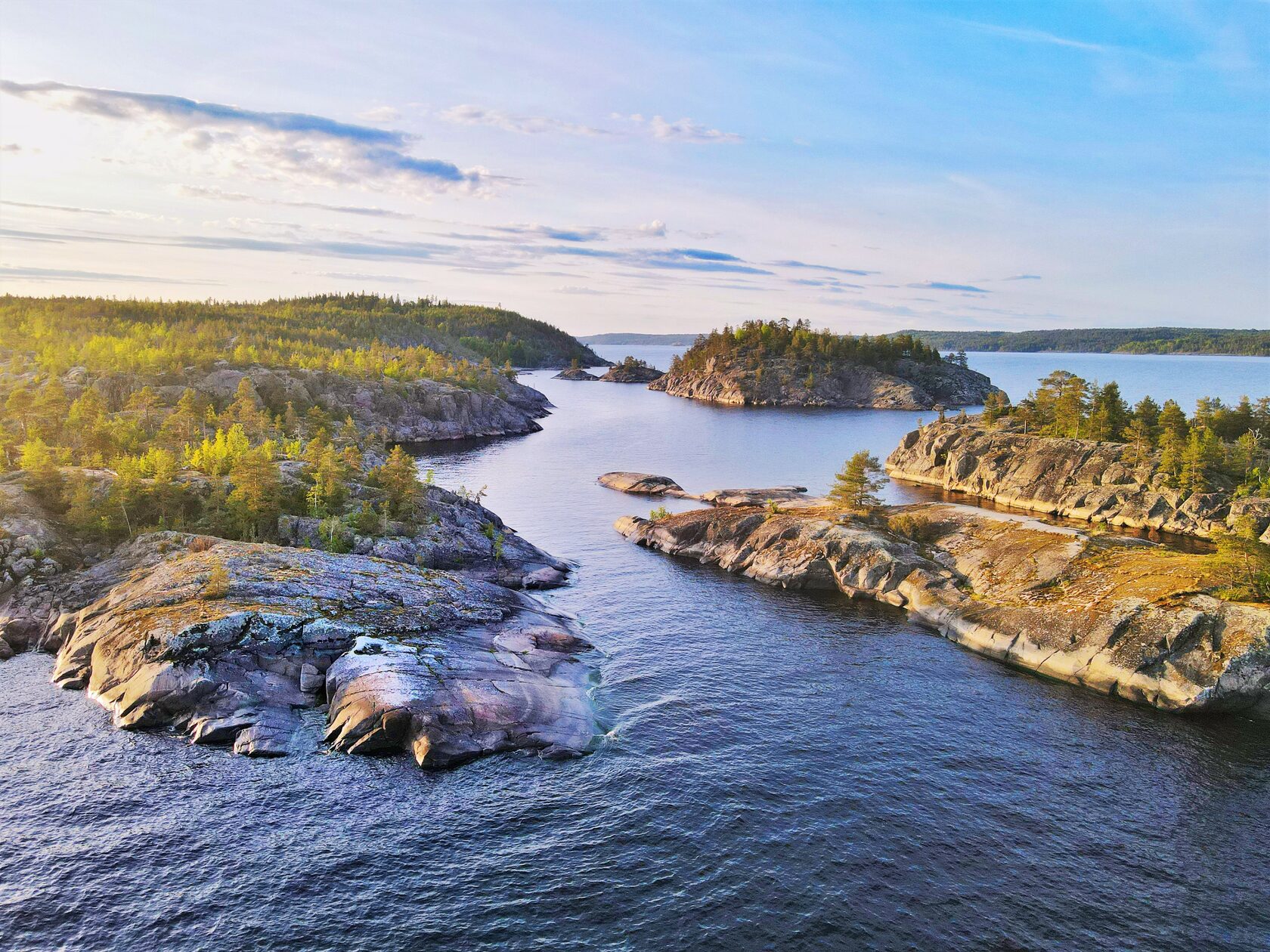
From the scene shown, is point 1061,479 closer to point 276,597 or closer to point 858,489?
point 858,489

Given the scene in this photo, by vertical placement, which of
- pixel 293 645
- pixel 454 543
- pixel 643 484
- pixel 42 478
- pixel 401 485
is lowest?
pixel 293 645

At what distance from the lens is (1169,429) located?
97938 mm

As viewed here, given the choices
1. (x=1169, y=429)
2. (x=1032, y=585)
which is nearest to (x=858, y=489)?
(x=1032, y=585)

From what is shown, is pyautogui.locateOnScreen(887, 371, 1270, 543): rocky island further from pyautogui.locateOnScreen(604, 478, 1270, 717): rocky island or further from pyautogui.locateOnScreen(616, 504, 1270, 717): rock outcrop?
pyautogui.locateOnScreen(616, 504, 1270, 717): rock outcrop

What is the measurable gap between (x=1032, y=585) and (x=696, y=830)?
126ft

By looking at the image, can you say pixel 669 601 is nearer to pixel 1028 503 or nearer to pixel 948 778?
pixel 948 778

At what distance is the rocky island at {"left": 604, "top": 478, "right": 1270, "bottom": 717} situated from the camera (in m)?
45.0

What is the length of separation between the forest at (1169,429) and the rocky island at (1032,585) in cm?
3626

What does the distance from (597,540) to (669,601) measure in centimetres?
2191

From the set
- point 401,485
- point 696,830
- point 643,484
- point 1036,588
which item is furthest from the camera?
point 643,484

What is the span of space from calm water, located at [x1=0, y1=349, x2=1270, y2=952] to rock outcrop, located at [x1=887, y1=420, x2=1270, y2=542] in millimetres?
54764

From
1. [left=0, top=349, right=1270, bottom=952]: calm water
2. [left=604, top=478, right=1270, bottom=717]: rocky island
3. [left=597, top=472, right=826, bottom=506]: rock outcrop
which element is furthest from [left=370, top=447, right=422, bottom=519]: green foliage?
[left=597, top=472, right=826, bottom=506]: rock outcrop

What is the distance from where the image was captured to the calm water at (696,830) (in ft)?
87.5

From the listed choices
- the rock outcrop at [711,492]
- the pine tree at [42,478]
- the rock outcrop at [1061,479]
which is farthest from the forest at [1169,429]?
the pine tree at [42,478]
